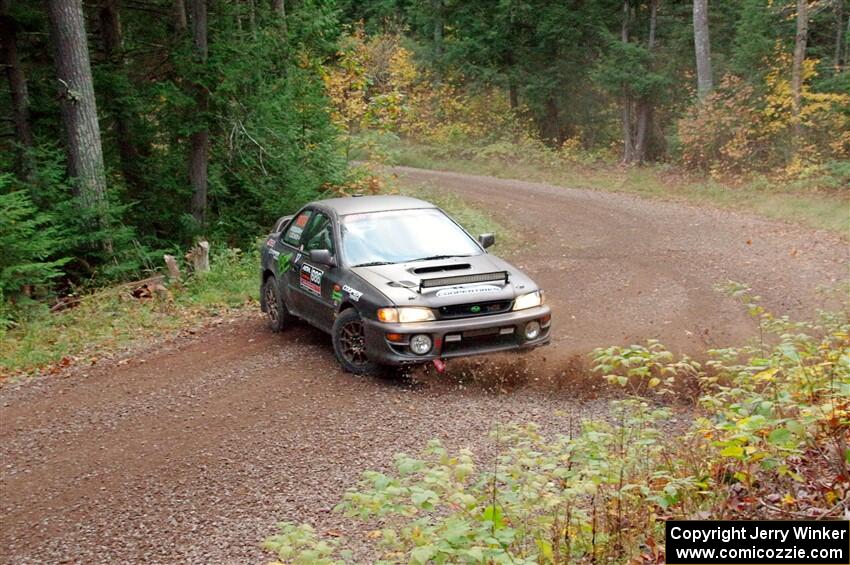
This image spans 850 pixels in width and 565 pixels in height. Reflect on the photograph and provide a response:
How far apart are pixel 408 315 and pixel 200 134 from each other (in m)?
10.5

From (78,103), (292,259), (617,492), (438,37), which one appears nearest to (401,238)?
(292,259)

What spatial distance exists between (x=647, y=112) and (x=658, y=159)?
1875mm

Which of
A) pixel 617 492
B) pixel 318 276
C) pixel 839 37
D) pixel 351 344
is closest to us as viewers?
pixel 617 492

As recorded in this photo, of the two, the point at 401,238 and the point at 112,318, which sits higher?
the point at 401,238

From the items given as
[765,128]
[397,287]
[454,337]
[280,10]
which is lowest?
[454,337]

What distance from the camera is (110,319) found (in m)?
11.8

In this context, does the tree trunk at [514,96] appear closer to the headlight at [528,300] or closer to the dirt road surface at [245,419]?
the dirt road surface at [245,419]

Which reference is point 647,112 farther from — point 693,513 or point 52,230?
point 693,513

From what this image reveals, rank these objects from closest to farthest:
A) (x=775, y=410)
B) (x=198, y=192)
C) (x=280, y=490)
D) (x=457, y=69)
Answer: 1. (x=775, y=410)
2. (x=280, y=490)
3. (x=198, y=192)
4. (x=457, y=69)

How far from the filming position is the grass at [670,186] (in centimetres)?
1936

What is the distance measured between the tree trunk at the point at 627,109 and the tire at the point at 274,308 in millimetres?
21702

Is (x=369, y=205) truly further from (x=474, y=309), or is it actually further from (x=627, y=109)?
(x=627, y=109)

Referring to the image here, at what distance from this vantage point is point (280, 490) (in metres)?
6.13

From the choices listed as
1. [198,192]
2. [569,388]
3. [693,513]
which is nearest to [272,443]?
[569,388]
